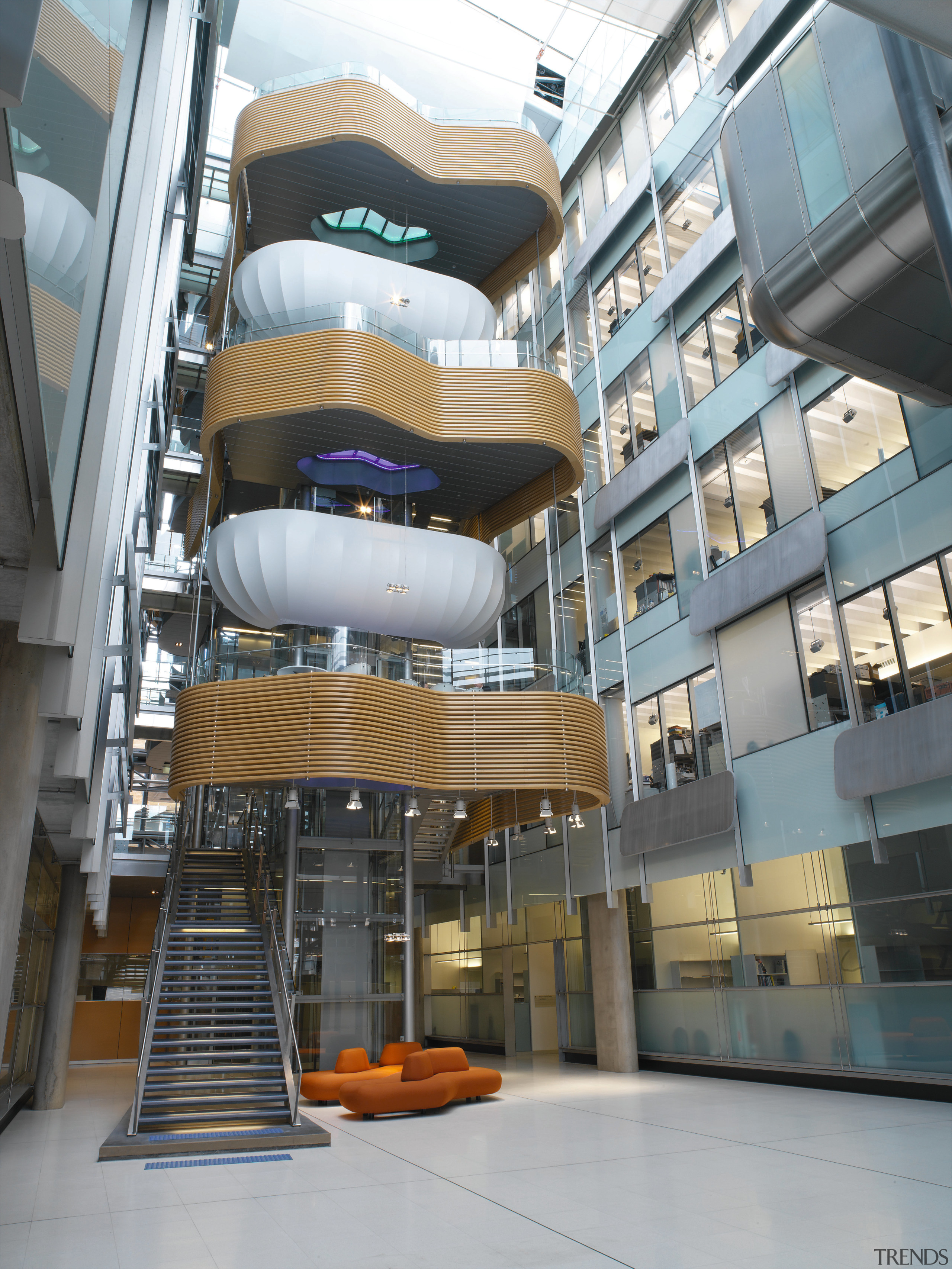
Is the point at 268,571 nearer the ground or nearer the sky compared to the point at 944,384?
nearer the sky

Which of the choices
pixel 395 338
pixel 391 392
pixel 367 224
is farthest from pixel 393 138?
pixel 391 392

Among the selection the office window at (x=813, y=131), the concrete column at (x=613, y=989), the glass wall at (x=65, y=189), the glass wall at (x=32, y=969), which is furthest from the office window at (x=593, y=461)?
the glass wall at (x=65, y=189)

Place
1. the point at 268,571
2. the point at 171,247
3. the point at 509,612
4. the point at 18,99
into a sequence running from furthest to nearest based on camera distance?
1. the point at 509,612
2. the point at 171,247
3. the point at 268,571
4. the point at 18,99

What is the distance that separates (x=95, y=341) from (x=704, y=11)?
18027 millimetres

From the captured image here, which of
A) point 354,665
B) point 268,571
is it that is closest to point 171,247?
point 268,571

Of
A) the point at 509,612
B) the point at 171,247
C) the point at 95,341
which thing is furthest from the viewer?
the point at 509,612

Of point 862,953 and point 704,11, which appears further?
point 704,11

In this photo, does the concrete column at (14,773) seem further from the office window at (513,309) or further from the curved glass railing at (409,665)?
the office window at (513,309)

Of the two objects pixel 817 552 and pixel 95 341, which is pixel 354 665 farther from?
pixel 95 341

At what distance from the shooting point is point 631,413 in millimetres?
20875

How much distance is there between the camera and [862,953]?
1399cm

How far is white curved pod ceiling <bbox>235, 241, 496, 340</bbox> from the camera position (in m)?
19.2

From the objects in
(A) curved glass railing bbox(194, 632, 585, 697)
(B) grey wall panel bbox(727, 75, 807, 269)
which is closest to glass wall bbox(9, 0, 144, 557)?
(B) grey wall panel bbox(727, 75, 807, 269)

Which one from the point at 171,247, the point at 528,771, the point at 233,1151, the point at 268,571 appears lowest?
the point at 233,1151
